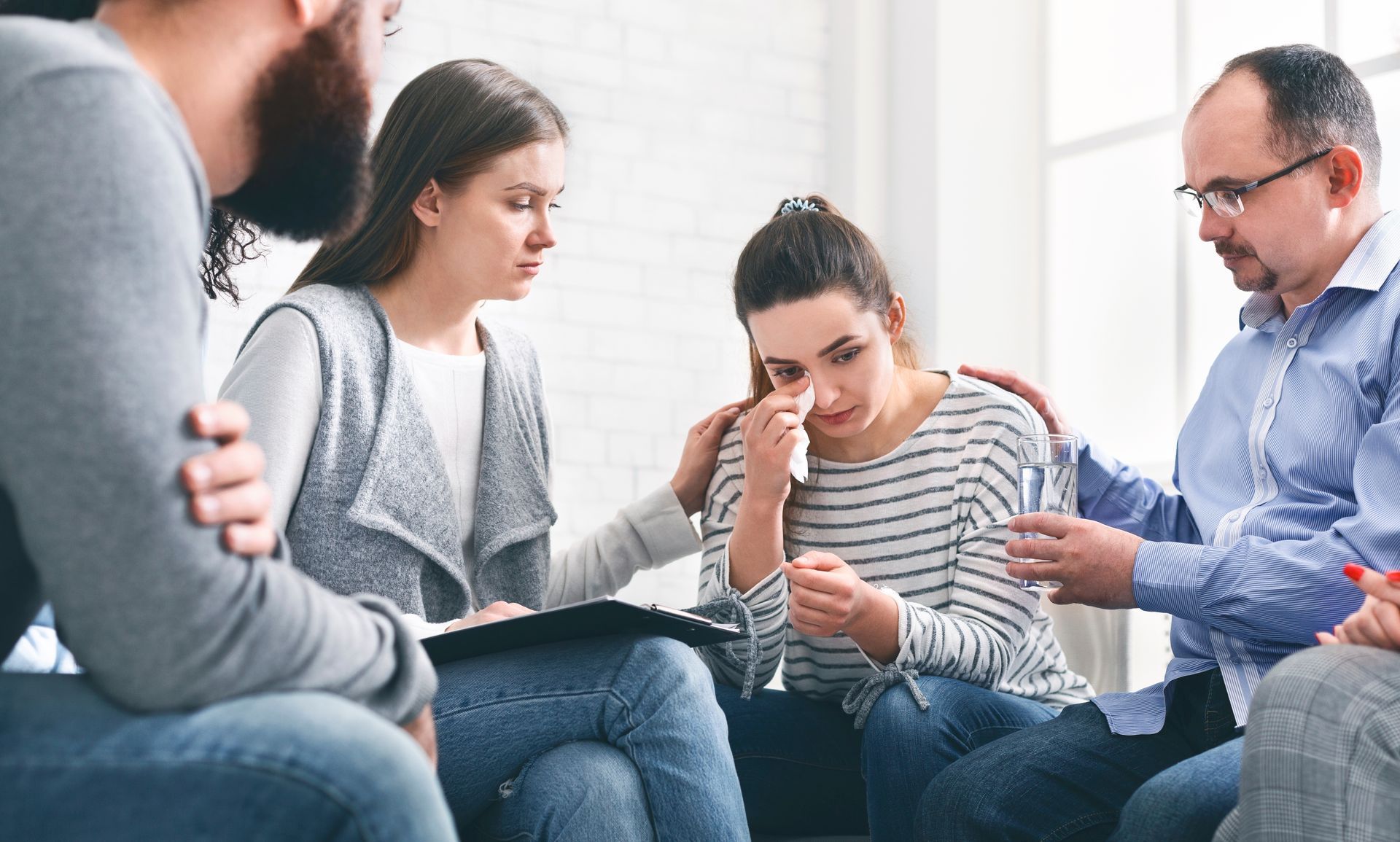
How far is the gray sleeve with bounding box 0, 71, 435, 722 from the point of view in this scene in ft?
2.57

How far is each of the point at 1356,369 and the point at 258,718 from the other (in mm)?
1413

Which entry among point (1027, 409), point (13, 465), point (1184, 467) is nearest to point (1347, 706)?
point (1184, 467)

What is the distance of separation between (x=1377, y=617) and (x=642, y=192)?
253 cm

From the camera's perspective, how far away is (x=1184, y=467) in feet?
6.39

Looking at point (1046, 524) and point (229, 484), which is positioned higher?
point (229, 484)

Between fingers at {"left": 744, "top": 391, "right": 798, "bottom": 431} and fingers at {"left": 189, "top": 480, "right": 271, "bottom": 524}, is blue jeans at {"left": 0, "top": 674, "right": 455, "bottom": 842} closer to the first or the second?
fingers at {"left": 189, "top": 480, "right": 271, "bottom": 524}

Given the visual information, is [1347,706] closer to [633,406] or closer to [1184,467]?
[1184,467]

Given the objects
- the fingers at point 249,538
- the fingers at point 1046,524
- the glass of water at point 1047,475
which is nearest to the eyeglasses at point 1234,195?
the glass of water at point 1047,475

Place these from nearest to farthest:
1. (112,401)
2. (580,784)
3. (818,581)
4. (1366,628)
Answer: (112,401), (1366,628), (580,784), (818,581)

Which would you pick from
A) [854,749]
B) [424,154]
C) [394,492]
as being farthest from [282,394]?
[854,749]

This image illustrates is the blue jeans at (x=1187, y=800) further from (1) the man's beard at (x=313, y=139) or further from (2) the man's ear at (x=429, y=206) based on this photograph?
(2) the man's ear at (x=429, y=206)

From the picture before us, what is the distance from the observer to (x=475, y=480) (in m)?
1.99

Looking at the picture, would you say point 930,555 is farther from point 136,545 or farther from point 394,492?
point 136,545

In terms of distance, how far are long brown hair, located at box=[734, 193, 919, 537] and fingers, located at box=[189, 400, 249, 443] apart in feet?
4.00
